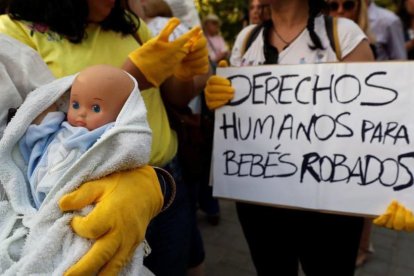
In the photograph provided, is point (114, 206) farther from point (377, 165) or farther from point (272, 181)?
point (377, 165)

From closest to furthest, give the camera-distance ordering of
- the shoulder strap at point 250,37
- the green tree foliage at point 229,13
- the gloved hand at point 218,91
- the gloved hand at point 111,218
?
the gloved hand at point 111,218 → the gloved hand at point 218,91 → the shoulder strap at point 250,37 → the green tree foliage at point 229,13

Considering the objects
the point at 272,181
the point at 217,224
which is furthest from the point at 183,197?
the point at 217,224

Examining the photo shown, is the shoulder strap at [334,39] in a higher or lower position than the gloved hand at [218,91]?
higher

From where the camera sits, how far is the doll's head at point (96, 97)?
1000 millimetres

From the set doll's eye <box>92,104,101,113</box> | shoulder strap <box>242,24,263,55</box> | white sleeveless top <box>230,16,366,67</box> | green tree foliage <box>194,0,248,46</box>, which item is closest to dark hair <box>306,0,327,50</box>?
white sleeveless top <box>230,16,366,67</box>

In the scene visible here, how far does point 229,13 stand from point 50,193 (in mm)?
5364

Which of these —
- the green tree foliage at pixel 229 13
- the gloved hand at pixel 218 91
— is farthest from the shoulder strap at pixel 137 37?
the green tree foliage at pixel 229 13

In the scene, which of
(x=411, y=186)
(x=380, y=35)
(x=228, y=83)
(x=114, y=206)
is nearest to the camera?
(x=114, y=206)

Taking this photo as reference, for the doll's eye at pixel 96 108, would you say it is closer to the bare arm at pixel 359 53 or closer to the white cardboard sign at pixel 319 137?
the white cardboard sign at pixel 319 137

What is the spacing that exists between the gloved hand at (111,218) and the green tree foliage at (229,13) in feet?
15.8

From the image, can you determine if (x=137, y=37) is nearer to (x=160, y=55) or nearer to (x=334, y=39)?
(x=160, y=55)

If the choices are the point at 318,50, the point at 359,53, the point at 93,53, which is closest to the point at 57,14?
the point at 93,53

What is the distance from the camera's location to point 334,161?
139 cm

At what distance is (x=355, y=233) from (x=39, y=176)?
1.11 m
